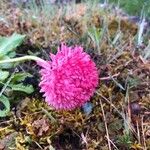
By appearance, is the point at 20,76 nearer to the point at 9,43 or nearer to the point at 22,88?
the point at 22,88

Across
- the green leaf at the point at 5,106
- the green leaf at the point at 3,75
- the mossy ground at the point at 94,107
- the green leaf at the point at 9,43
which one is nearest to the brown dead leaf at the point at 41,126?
the mossy ground at the point at 94,107

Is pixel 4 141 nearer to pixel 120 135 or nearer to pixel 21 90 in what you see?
pixel 21 90

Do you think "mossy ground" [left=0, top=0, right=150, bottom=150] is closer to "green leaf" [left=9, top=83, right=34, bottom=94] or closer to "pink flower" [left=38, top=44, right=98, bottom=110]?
"green leaf" [left=9, top=83, right=34, bottom=94]

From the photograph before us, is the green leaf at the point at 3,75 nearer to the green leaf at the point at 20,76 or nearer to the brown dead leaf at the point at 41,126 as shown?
the green leaf at the point at 20,76

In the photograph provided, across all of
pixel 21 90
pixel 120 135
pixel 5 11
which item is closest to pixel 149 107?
pixel 120 135

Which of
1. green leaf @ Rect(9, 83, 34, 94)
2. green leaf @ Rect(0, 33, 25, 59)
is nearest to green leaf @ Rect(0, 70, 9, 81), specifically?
green leaf @ Rect(9, 83, 34, 94)
